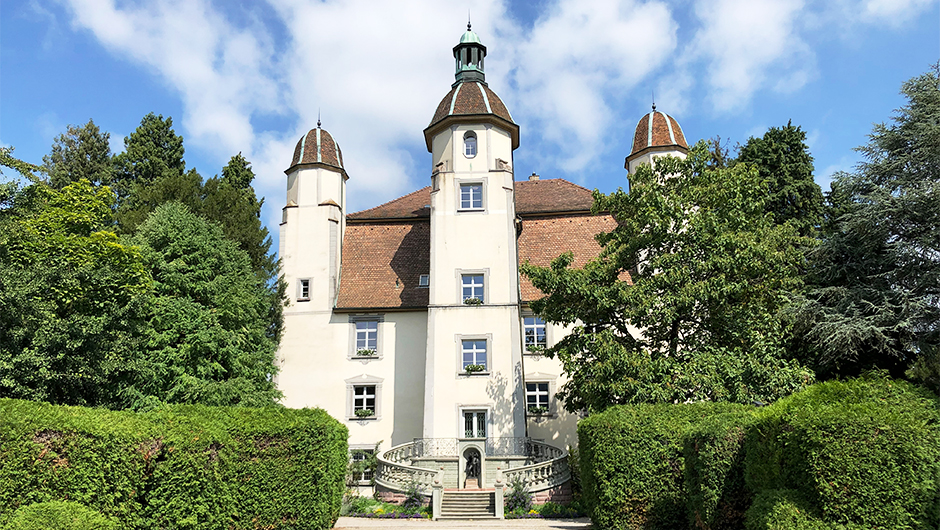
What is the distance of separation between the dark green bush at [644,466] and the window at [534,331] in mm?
13208

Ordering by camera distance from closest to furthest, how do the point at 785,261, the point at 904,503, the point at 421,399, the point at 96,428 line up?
the point at 904,503, the point at 96,428, the point at 785,261, the point at 421,399

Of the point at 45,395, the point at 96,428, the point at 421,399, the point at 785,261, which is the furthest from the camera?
the point at 421,399

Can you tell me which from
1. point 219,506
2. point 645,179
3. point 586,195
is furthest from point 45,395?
→ point 586,195

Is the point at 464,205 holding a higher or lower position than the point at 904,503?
higher

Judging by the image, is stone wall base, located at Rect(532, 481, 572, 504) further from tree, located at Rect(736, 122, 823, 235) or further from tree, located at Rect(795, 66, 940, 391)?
tree, located at Rect(736, 122, 823, 235)

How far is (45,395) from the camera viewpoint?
17734mm

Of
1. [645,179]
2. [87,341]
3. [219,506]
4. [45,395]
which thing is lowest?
[219,506]

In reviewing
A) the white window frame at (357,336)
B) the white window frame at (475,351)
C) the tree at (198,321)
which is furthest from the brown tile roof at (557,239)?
the tree at (198,321)

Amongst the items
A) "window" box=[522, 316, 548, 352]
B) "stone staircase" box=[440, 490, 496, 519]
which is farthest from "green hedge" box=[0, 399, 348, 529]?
"window" box=[522, 316, 548, 352]

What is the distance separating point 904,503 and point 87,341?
61.6ft

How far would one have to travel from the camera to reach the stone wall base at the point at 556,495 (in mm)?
22578

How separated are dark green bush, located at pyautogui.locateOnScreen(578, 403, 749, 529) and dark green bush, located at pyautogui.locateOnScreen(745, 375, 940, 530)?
18.5ft

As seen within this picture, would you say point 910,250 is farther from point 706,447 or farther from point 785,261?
point 706,447

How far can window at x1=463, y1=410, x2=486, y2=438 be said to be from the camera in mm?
26375
